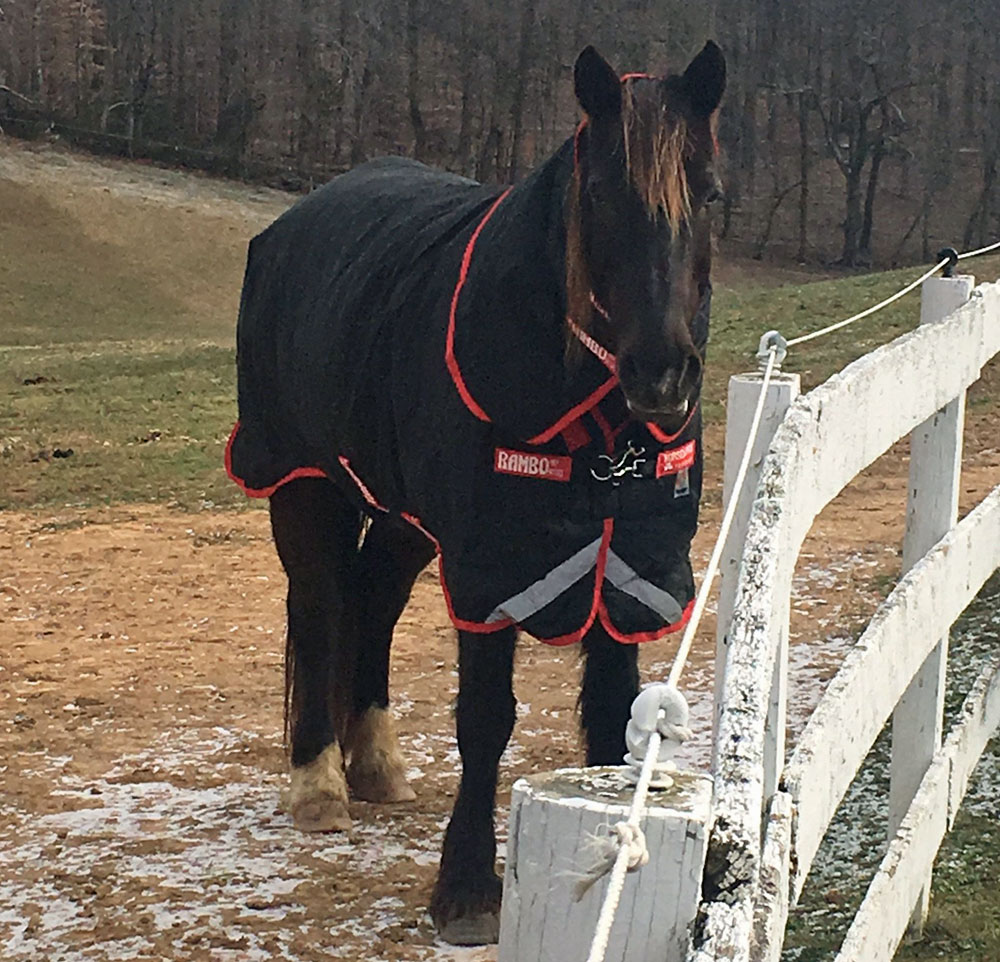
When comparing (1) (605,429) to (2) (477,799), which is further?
(2) (477,799)

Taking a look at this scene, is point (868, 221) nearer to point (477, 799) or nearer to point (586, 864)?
point (477, 799)

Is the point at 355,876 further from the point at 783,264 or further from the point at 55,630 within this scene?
the point at 783,264

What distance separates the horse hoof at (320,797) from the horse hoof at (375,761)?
16 cm

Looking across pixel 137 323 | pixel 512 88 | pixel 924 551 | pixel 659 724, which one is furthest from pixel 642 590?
pixel 512 88

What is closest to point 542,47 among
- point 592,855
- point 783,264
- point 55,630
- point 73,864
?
point 783,264

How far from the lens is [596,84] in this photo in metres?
3.02

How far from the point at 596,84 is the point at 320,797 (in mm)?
2307

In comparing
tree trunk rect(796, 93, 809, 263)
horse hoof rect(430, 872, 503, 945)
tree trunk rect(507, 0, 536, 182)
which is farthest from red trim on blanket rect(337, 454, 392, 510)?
tree trunk rect(507, 0, 536, 182)

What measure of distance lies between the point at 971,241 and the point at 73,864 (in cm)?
3549

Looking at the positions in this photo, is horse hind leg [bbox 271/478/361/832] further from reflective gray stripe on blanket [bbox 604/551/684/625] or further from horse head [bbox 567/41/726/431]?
horse head [bbox 567/41/726/431]

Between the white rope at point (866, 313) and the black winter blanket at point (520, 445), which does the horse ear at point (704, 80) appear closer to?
the black winter blanket at point (520, 445)

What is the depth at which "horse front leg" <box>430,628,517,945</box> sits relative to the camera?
358 centimetres

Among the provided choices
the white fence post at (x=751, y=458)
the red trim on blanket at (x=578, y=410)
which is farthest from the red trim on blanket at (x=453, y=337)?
the white fence post at (x=751, y=458)

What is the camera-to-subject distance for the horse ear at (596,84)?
3.01m
